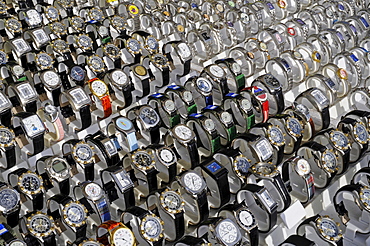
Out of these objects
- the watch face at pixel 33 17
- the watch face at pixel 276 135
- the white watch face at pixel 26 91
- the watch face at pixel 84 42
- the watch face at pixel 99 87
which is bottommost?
the watch face at pixel 276 135

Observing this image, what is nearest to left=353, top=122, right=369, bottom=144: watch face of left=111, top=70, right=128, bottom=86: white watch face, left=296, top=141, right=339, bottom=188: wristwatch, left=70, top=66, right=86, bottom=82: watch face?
left=296, top=141, right=339, bottom=188: wristwatch

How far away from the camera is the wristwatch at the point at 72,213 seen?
3.82 metres

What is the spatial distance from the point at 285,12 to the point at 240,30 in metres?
1.17

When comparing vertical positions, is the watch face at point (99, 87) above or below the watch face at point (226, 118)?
above

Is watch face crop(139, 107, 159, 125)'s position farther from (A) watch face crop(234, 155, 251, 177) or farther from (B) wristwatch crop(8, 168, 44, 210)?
(B) wristwatch crop(8, 168, 44, 210)

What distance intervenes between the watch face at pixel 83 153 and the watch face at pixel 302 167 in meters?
1.88

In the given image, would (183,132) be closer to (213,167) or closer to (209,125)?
(209,125)

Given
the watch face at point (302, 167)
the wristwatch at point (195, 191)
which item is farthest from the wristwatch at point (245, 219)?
the watch face at point (302, 167)

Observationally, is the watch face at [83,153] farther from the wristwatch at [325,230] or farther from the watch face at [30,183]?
the wristwatch at [325,230]

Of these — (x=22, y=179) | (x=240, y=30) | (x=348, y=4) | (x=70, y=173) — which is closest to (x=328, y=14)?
(x=348, y=4)

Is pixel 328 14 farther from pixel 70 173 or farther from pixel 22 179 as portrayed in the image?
pixel 22 179

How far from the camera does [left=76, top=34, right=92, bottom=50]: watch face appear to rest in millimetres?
6168

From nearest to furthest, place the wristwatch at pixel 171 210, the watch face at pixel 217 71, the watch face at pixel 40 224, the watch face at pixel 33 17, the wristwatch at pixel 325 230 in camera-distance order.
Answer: the watch face at pixel 40 224
the wristwatch at pixel 325 230
the wristwatch at pixel 171 210
the watch face at pixel 217 71
the watch face at pixel 33 17

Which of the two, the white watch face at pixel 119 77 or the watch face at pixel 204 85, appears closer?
the white watch face at pixel 119 77
